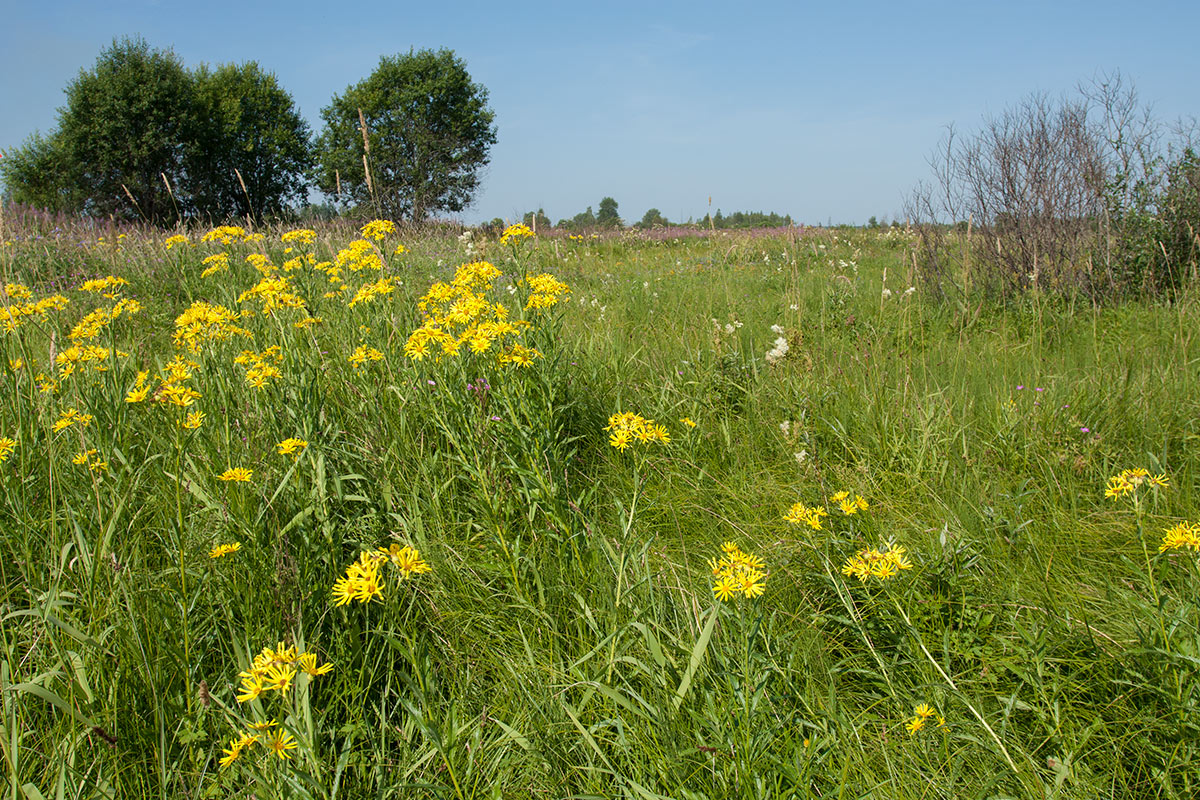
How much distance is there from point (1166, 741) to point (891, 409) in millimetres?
1576

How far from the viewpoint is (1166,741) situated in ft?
4.02

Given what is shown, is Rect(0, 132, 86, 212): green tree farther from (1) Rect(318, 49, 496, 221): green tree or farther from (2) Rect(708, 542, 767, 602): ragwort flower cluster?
(2) Rect(708, 542, 767, 602): ragwort flower cluster

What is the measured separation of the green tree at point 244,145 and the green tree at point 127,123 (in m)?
1.18

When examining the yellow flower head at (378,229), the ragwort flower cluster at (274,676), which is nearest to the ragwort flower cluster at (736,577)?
the ragwort flower cluster at (274,676)

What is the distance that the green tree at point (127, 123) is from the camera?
2702 centimetres

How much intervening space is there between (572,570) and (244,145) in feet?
127

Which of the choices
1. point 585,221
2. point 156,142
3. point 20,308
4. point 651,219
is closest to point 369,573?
point 20,308

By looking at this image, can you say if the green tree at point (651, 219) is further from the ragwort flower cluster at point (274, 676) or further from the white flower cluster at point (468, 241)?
the ragwort flower cluster at point (274, 676)

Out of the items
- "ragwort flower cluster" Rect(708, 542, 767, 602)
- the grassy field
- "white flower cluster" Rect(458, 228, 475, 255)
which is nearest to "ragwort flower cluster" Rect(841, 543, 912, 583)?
the grassy field

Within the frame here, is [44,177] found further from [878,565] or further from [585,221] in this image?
[878,565]

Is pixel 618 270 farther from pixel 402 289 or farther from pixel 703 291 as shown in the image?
pixel 402 289

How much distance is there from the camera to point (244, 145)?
3259 centimetres

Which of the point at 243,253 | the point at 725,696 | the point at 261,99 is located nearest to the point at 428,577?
the point at 725,696

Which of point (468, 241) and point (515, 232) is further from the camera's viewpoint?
point (468, 241)
